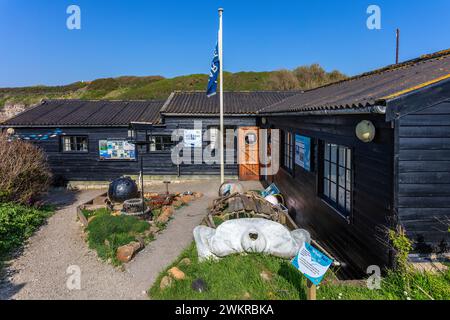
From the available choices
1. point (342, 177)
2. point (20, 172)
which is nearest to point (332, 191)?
point (342, 177)

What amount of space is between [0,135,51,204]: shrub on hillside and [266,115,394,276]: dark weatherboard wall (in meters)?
8.92

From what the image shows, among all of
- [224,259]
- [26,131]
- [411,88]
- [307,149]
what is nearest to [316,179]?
[307,149]

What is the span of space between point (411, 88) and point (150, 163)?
45.1 feet

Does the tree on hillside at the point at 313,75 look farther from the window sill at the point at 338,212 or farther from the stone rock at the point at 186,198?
the window sill at the point at 338,212

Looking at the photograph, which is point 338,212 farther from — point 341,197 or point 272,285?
point 272,285

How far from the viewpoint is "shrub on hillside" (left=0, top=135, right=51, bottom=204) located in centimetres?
1010

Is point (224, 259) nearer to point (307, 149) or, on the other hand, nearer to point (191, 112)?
point (307, 149)

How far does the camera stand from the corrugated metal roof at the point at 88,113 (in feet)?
54.1

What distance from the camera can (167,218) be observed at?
10.0m

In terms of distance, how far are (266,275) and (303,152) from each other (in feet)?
15.0

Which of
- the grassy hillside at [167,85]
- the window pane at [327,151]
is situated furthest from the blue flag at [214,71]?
the grassy hillside at [167,85]

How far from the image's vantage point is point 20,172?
10.5m

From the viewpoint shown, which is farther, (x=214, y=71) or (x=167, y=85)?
(x=167, y=85)

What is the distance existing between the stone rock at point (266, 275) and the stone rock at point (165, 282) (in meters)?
1.56
